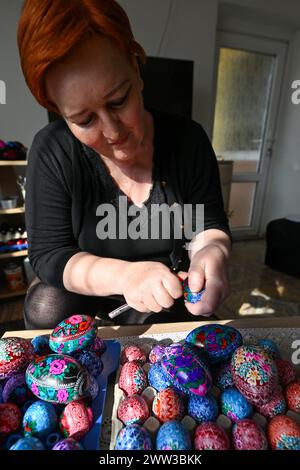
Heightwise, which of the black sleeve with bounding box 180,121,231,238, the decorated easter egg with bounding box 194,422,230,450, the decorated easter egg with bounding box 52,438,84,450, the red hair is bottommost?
the decorated easter egg with bounding box 194,422,230,450

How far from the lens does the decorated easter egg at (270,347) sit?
49cm

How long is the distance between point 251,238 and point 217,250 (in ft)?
7.52

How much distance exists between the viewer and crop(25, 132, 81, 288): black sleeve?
0.60 metres

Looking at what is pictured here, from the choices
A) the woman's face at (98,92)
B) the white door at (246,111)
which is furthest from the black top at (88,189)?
the white door at (246,111)

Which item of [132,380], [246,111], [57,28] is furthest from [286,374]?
[246,111]

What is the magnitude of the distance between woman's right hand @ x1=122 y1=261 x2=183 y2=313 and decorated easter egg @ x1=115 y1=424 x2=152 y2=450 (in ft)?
0.53

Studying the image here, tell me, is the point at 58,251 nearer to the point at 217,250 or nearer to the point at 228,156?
the point at 217,250

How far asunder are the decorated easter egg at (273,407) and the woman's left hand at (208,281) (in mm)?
152

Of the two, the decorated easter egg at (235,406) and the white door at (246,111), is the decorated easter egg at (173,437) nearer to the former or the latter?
the decorated easter egg at (235,406)

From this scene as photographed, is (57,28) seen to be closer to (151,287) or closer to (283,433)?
(151,287)

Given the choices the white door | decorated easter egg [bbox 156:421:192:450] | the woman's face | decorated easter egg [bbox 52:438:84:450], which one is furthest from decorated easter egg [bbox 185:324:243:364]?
the white door

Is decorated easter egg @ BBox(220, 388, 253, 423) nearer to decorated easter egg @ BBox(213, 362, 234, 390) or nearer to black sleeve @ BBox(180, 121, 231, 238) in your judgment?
decorated easter egg @ BBox(213, 362, 234, 390)

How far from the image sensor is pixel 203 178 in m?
0.68
